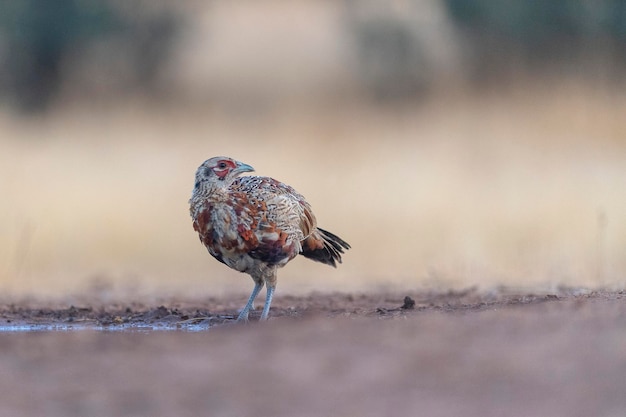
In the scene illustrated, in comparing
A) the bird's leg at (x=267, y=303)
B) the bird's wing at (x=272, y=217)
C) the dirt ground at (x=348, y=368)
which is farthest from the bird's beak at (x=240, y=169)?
the dirt ground at (x=348, y=368)

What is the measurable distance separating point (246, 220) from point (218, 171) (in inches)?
20.2

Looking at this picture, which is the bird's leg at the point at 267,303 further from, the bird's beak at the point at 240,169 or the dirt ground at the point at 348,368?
the dirt ground at the point at 348,368

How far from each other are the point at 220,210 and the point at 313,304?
6.64ft

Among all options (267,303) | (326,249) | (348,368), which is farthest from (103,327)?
(348,368)

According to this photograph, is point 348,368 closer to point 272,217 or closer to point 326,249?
point 272,217

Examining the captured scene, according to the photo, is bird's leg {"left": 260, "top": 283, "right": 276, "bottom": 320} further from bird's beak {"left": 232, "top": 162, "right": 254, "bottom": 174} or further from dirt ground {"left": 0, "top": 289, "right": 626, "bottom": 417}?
dirt ground {"left": 0, "top": 289, "right": 626, "bottom": 417}

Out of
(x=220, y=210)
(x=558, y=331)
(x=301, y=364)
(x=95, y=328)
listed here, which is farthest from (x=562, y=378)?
(x=95, y=328)

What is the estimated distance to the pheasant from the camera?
28.6 ft

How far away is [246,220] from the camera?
8703 mm

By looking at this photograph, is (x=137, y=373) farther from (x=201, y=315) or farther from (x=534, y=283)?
(x=534, y=283)

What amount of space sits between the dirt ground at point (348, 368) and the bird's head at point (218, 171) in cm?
161

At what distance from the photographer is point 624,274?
36.4 ft

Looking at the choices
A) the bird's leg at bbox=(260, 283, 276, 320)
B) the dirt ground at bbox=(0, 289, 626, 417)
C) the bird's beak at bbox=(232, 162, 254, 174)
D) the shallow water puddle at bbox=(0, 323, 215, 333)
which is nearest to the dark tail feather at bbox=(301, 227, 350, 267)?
the bird's leg at bbox=(260, 283, 276, 320)

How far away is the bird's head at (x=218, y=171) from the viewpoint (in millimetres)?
8938
